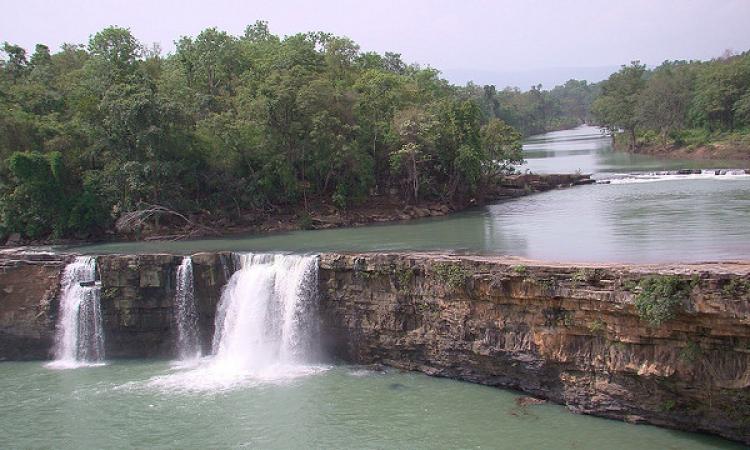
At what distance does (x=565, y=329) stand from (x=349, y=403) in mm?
5111

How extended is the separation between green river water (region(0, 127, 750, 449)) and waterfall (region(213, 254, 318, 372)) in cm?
84

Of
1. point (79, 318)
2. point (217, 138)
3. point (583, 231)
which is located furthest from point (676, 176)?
point (79, 318)

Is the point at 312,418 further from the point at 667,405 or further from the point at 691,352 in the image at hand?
the point at 691,352

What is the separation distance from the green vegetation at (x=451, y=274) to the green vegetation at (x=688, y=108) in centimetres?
3983

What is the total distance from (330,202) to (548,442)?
63.6 feet

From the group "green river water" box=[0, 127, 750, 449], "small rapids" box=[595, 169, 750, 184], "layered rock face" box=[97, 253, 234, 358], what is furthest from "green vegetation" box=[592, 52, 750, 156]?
"layered rock face" box=[97, 253, 234, 358]

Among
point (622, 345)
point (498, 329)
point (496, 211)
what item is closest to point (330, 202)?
point (496, 211)

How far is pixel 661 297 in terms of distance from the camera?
38.5 feet

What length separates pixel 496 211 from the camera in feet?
101

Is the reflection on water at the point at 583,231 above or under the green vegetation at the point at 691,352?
above

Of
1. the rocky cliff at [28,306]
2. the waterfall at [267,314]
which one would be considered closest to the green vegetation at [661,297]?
the waterfall at [267,314]

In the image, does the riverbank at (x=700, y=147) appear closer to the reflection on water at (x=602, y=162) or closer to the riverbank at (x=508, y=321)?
the reflection on water at (x=602, y=162)

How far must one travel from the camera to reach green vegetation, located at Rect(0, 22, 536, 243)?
2661 centimetres

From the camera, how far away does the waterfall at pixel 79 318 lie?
63.7ft
